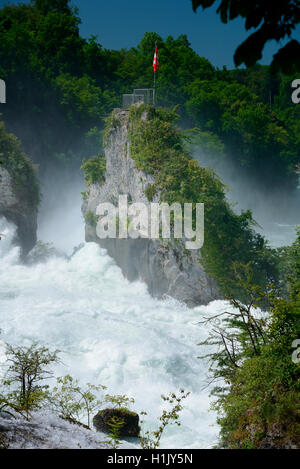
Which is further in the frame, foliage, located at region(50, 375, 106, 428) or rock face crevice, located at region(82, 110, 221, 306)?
rock face crevice, located at region(82, 110, 221, 306)

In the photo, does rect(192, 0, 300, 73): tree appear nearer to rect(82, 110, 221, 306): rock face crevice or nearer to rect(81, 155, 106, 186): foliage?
rect(82, 110, 221, 306): rock face crevice

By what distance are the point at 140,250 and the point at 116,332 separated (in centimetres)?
547

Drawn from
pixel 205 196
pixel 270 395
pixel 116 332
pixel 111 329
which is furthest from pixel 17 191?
pixel 270 395

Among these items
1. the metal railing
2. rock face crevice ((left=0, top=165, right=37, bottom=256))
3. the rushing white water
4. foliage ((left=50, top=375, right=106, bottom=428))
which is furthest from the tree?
rock face crevice ((left=0, top=165, right=37, bottom=256))

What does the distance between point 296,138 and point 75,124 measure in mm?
20748

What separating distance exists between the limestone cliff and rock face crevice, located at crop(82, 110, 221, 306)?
11.6 ft

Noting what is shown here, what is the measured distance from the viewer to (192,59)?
46250 mm

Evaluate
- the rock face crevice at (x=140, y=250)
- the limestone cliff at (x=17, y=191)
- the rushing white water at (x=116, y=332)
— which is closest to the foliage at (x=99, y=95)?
the limestone cliff at (x=17, y=191)

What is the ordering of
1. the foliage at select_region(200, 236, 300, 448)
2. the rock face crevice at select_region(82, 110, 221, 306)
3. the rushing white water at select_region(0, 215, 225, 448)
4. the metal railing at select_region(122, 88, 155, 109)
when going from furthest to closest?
1. the metal railing at select_region(122, 88, 155, 109)
2. the rock face crevice at select_region(82, 110, 221, 306)
3. the rushing white water at select_region(0, 215, 225, 448)
4. the foliage at select_region(200, 236, 300, 448)

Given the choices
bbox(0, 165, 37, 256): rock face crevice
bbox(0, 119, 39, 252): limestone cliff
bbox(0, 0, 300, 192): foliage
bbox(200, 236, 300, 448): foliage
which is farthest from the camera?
bbox(0, 0, 300, 192): foliage

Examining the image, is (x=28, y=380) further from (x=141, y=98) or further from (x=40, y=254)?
(x=40, y=254)

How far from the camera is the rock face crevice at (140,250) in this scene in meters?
18.3

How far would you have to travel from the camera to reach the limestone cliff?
2644cm

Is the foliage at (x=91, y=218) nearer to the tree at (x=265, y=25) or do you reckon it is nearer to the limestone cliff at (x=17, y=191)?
the limestone cliff at (x=17, y=191)
